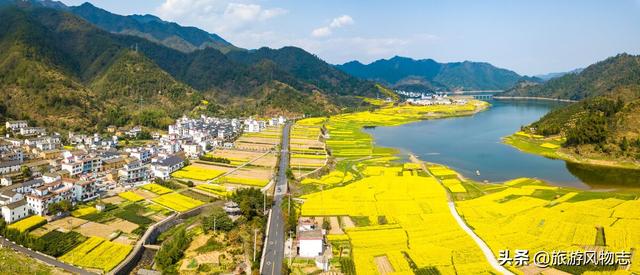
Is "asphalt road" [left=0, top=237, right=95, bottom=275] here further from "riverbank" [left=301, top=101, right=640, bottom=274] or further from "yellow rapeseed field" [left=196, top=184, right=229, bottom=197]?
"yellow rapeseed field" [left=196, top=184, right=229, bottom=197]

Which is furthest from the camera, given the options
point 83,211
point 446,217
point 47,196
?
point 83,211

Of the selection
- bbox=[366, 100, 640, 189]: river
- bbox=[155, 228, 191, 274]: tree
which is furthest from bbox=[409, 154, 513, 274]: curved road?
bbox=[155, 228, 191, 274]: tree

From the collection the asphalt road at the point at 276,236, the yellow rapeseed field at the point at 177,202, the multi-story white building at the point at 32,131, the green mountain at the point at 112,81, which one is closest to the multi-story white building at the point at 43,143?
the multi-story white building at the point at 32,131

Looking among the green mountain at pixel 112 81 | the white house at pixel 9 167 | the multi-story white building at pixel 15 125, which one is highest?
the green mountain at pixel 112 81

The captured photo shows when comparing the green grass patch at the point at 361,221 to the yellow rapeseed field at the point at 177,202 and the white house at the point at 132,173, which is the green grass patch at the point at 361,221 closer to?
the yellow rapeseed field at the point at 177,202

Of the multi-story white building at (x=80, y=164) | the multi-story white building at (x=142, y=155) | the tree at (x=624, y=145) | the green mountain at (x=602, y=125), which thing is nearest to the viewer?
the multi-story white building at (x=80, y=164)

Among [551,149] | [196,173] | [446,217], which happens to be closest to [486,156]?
[551,149]

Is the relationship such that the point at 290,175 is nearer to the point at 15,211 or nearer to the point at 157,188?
the point at 157,188
